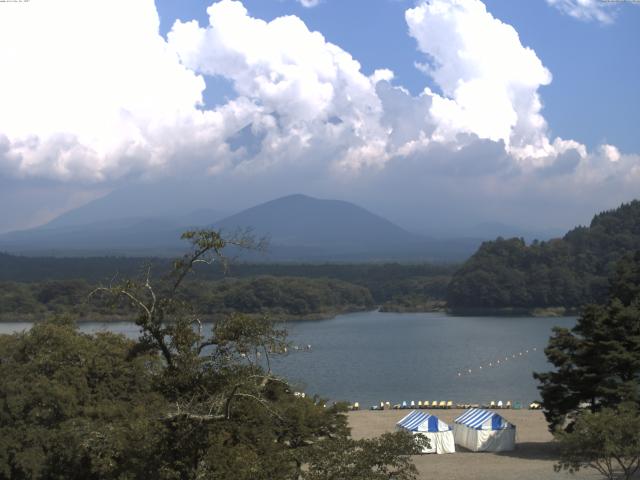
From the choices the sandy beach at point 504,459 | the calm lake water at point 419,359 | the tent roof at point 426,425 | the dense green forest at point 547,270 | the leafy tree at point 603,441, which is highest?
the dense green forest at point 547,270

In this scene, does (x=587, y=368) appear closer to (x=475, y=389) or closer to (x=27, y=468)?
(x=27, y=468)

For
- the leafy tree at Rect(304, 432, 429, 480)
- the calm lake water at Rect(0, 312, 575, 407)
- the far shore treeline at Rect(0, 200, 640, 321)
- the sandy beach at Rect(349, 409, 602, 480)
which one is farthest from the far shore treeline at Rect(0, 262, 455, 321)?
the leafy tree at Rect(304, 432, 429, 480)

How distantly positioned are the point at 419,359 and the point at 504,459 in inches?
1025

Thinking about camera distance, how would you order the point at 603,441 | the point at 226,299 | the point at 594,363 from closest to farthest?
the point at 603,441 < the point at 594,363 < the point at 226,299

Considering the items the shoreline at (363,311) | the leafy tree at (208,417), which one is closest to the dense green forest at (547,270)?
the shoreline at (363,311)

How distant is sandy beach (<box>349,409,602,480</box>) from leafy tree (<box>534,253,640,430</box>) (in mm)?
1109

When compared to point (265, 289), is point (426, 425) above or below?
below

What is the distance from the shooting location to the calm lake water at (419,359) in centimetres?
3347

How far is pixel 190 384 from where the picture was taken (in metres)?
8.09

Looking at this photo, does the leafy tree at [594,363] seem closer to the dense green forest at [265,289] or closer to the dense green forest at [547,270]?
the dense green forest at [265,289]

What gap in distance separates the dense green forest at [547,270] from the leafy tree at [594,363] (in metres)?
58.4

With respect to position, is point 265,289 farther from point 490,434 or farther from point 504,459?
point 504,459

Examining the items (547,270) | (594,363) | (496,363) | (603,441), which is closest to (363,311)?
(547,270)

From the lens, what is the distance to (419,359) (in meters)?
44.3
